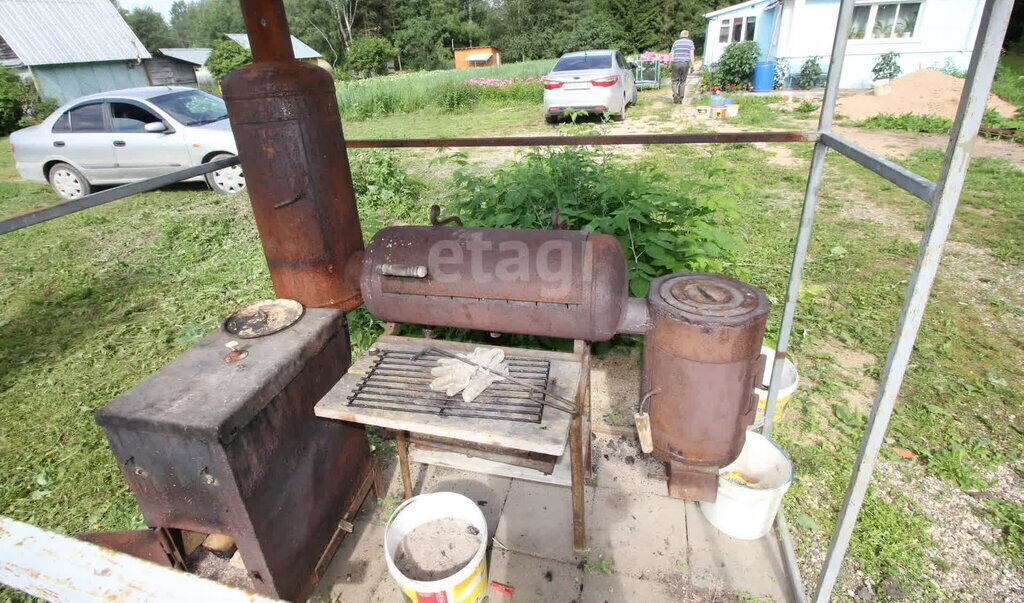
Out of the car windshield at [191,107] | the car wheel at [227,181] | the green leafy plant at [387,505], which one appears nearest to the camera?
the green leafy plant at [387,505]

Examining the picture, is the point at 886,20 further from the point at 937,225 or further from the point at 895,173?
the point at 937,225

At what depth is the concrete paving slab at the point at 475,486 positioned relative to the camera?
257 cm

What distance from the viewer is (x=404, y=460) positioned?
249 centimetres

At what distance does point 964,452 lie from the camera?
8.74 ft

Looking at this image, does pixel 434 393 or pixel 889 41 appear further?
pixel 889 41

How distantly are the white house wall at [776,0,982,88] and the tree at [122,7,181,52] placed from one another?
75.6 meters

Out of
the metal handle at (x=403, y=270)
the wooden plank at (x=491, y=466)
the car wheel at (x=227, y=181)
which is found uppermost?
the metal handle at (x=403, y=270)

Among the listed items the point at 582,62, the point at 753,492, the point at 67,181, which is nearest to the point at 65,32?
the point at 67,181

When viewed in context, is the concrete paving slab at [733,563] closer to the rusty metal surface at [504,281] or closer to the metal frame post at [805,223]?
the metal frame post at [805,223]

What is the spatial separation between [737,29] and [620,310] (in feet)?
75.5

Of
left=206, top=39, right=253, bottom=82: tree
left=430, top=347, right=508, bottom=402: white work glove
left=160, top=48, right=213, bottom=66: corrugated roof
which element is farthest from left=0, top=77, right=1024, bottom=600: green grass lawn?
left=160, top=48, right=213, bottom=66: corrugated roof

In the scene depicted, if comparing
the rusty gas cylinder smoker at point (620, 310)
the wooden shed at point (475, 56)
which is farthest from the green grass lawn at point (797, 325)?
the wooden shed at point (475, 56)

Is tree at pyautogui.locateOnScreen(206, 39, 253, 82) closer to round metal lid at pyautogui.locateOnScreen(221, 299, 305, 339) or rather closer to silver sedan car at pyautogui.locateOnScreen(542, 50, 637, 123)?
silver sedan car at pyautogui.locateOnScreen(542, 50, 637, 123)

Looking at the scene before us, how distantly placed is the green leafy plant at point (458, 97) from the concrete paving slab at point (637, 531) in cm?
1574
